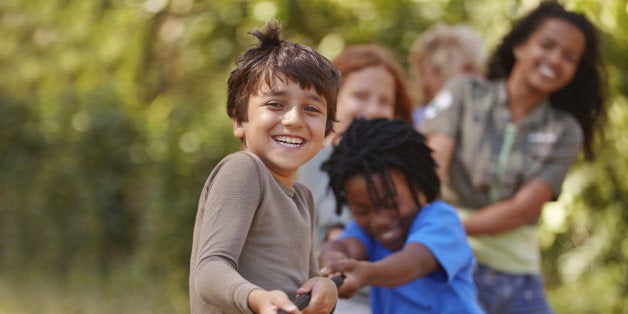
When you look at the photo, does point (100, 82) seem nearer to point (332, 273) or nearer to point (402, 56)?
point (402, 56)

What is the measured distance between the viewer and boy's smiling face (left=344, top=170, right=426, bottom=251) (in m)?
3.12

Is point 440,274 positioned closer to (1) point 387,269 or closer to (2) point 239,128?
(1) point 387,269

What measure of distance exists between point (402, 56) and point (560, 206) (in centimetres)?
158

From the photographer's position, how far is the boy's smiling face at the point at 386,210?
3.12 metres

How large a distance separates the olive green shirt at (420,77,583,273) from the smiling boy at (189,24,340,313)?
168 cm

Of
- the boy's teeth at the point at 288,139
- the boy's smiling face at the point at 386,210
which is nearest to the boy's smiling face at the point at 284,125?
the boy's teeth at the point at 288,139

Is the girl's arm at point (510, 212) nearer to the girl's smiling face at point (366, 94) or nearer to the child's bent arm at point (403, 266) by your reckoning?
the girl's smiling face at point (366, 94)

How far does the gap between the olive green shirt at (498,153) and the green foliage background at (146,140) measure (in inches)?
85.7

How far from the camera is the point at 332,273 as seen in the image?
2.79 meters

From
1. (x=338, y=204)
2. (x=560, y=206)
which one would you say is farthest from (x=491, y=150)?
(x=560, y=206)

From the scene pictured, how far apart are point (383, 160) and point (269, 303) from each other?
1164mm

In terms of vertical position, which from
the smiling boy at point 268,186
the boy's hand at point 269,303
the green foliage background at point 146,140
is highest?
the smiling boy at point 268,186

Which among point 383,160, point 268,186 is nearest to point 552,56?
point 383,160

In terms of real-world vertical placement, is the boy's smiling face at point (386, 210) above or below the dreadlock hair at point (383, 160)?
below
